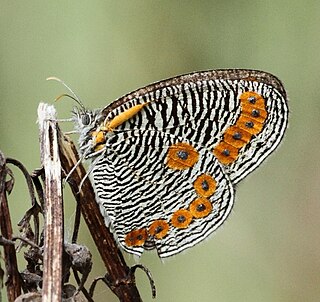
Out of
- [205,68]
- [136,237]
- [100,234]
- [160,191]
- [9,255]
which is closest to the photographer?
[9,255]

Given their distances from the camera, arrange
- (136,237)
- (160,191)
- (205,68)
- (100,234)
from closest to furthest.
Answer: (100,234)
(136,237)
(160,191)
(205,68)

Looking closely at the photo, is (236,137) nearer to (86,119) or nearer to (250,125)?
(250,125)

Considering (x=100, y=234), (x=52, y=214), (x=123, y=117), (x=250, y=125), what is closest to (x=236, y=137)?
(x=250, y=125)

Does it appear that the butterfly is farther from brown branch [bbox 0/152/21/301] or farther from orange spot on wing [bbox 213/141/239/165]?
brown branch [bbox 0/152/21/301]

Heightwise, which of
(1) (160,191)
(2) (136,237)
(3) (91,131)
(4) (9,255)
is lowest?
(4) (9,255)

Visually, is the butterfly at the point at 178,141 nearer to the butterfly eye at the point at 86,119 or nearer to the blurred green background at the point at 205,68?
the butterfly eye at the point at 86,119

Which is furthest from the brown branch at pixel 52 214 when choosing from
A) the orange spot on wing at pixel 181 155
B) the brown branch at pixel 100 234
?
the orange spot on wing at pixel 181 155
